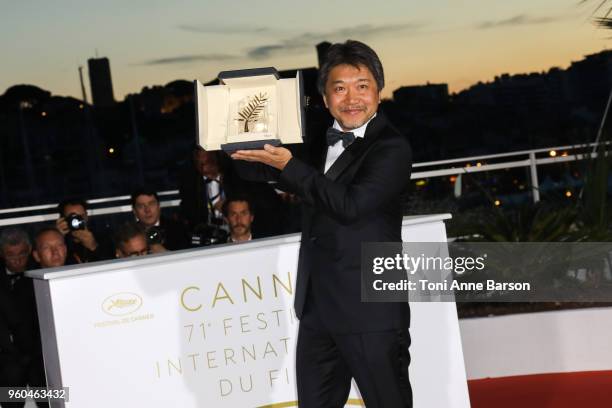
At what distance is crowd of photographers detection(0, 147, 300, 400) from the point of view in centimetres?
442

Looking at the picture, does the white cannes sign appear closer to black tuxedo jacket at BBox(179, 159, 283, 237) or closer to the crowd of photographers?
the crowd of photographers

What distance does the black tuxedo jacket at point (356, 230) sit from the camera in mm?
2637

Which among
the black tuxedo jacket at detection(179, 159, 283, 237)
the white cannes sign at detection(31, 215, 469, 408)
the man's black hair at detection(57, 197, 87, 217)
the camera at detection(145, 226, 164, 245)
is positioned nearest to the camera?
the white cannes sign at detection(31, 215, 469, 408)

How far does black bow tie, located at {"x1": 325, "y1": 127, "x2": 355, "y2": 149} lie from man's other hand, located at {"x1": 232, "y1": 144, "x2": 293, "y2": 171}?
0.23 metres

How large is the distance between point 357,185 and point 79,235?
310cm

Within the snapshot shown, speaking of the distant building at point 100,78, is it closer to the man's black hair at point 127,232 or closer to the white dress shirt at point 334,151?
the man's black hair at point 127,232

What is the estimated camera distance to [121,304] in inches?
126

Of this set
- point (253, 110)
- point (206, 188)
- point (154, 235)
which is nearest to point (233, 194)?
point (154, 235)

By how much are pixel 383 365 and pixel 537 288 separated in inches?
133

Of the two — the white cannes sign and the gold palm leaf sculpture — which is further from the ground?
the gold palm leaf sculpture

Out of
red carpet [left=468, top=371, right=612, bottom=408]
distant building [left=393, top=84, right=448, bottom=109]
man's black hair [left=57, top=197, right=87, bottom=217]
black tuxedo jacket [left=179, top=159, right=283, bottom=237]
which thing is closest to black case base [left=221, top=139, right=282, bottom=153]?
black tuxedo jacket [left=179, top=159, right=283, bottom=237]

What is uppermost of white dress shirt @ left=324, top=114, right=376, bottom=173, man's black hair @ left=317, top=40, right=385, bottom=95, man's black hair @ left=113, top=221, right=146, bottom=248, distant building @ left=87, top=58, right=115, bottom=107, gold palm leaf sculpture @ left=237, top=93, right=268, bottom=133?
distant building @ left=87, top=58, right=115, bottom=107

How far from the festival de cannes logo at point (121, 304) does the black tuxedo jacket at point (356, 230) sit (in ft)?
2.30

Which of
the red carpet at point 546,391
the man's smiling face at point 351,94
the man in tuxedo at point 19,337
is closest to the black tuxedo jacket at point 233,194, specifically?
the man in tuxedo at point 19,337
